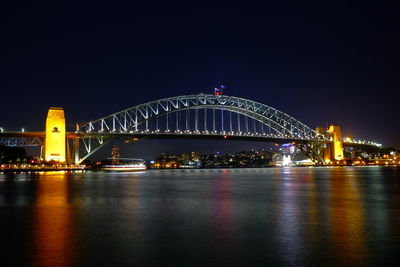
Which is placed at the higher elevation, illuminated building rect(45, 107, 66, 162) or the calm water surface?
illuminated building rect(45, 107, 66, 162)

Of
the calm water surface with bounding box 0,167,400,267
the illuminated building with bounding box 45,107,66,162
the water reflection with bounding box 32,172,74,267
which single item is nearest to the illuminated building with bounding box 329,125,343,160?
the illuminated building with bounding box 45,107,66,162

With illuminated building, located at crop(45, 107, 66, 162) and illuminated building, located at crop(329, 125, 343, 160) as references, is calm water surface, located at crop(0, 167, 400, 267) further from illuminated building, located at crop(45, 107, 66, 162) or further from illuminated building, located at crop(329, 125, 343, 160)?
illuminated building, located at crop(329, 125, 343, 160)

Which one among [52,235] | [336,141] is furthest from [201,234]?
[336,141]

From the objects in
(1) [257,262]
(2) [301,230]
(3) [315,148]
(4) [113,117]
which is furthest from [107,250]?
(3) [315,148]

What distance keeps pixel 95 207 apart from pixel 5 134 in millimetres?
47034

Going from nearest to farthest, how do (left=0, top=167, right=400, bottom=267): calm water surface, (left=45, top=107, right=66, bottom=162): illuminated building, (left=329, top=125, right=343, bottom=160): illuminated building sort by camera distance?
1. (left=0, top=167, right=400, bottom=267): calm water surface
2. (left=45, top=107, right=66, bottom=162): illuminated building
3. (left=329, top=125, right=343, bottom=160): illuminated building

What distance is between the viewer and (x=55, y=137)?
177ft

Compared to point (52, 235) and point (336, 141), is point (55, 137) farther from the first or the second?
point (336, 141)

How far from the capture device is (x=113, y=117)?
67.1 meters

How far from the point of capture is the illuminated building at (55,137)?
177 ft

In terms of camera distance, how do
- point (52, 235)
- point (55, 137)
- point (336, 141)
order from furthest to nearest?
point (336, 141)
point (55, 137)
point (52, 235)

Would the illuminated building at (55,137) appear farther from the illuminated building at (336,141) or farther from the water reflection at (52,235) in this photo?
the illuminated building at (336,141)

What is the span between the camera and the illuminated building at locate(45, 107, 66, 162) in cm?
5381

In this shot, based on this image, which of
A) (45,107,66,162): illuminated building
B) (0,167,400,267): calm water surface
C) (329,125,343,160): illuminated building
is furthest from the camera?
(329,125,343,160): illuminated building
